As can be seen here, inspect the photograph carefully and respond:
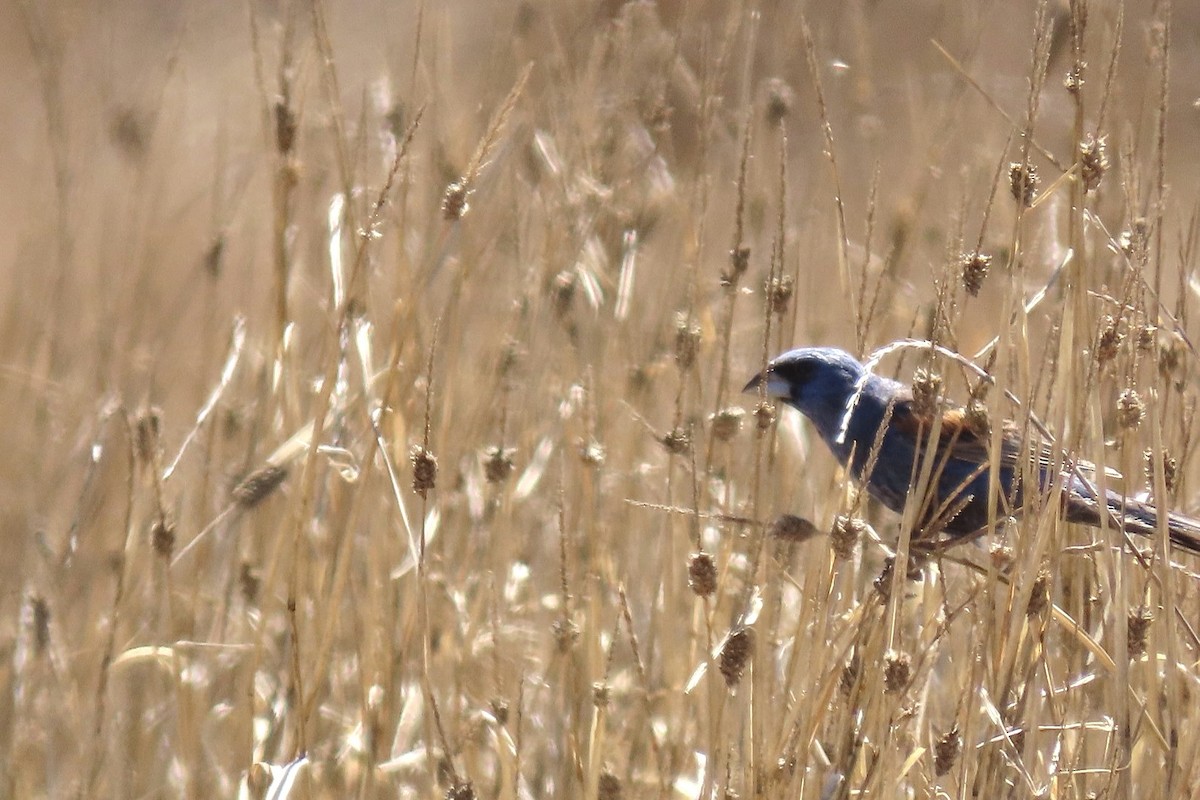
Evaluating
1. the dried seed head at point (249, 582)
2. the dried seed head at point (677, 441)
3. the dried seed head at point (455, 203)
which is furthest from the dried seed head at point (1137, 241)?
the dried seed head at point (249, 582)

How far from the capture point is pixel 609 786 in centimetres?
222

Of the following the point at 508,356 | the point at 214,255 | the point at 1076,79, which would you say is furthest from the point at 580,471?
the point at 1076,79

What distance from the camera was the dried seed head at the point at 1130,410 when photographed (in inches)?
73.0

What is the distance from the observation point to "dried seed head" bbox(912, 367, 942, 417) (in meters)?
1.74

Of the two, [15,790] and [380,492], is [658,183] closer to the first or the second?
[380,492]

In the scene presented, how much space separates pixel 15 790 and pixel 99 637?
35 cm

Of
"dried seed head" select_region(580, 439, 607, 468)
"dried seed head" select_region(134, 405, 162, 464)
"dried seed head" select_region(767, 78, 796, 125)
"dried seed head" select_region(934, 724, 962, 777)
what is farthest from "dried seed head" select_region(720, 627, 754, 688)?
"dried seed head" select_region(767, 78, 796, 125)

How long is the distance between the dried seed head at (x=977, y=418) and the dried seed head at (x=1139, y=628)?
33 centimetres

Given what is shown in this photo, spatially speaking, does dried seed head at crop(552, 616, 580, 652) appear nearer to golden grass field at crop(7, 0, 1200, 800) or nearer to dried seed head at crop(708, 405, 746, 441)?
golden grass field at crop(7, 0, 1200, 800)

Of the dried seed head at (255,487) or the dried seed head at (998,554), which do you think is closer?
the dried seed head at (998,554)

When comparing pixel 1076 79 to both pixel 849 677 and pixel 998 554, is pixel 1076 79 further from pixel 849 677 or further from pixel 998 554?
pixel 849 677

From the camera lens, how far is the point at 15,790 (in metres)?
2.82

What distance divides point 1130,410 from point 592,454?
3.12 ft

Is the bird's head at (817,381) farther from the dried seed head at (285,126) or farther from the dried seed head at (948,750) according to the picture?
the dried seed head at (285,126)
